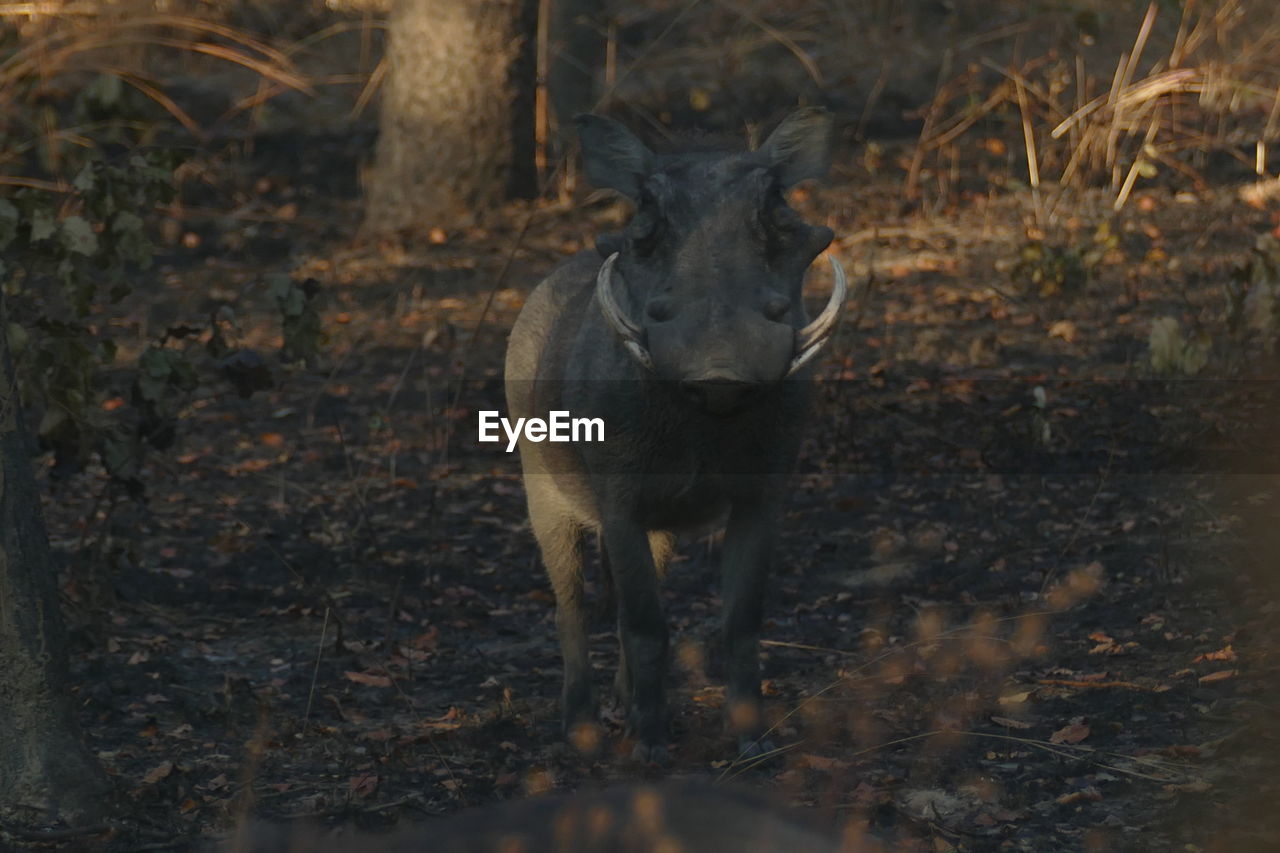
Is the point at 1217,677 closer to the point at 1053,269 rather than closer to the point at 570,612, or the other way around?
the point at 570,612

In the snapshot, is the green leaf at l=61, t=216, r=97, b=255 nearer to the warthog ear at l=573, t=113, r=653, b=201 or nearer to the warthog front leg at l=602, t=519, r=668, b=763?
the warthog ear at l=573, t=113, r=653, b=201

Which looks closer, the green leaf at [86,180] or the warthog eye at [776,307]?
the warthog eye at [776,307]

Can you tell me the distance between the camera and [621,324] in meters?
4.33

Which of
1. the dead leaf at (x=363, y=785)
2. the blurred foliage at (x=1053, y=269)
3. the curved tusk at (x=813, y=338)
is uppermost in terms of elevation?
the blurred foliage at (x=1053, y=269)

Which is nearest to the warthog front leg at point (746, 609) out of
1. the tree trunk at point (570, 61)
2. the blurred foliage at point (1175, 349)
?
the blurred foliage at point (1175, 349)

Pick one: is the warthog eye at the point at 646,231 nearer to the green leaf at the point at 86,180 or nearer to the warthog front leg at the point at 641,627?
the warthog front leg at the point at 641,627

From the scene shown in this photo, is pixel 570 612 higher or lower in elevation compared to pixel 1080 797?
higher

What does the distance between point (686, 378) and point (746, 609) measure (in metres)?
0.81

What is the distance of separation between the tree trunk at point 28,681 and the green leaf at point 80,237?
1.22 meters

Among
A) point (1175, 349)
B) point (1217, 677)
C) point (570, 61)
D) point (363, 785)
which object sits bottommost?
point (363, 785)

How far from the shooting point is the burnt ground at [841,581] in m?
4.33

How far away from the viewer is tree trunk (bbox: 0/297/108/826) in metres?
3.99

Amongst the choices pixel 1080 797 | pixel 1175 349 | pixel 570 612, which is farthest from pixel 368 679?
pixel 1175 349

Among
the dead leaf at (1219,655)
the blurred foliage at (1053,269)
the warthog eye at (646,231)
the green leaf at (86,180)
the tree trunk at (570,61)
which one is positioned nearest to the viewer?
the warthog eye at (646,231)
